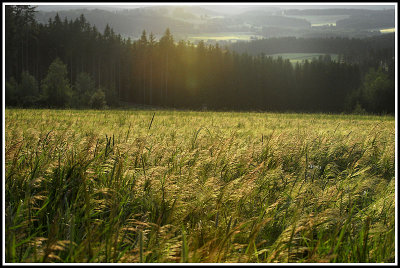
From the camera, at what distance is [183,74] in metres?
69.4

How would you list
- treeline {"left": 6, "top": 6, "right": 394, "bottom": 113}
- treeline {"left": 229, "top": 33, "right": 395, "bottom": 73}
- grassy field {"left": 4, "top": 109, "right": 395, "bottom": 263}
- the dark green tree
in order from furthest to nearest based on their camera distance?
treeline {"left": 229, "top": 33, "right": 395, "bottom": 73} < treeline {"left": 6, "top": 6, "right": 394, "bottom": 113} < the dark green tree < grassy field {"left": 4, "top": 109, "right": 395, "bottom": 263}

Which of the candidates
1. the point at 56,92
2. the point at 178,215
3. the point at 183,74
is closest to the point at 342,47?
the point at 183,74

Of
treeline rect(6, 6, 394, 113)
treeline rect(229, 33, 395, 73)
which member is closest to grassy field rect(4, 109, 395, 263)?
treeline rect(6, 6, 394, 113)

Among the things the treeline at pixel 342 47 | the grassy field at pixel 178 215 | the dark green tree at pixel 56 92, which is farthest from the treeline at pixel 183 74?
the grassy field at pixel 178 215

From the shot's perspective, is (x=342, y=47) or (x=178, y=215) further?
(x=342, y=47)

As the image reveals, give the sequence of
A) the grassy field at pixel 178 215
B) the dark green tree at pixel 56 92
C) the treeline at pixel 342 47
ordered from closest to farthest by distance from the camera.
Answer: the grassy field at pixel 178 215 < the dark green tree at pixel 56 92 < the treeline at pixel 342 47

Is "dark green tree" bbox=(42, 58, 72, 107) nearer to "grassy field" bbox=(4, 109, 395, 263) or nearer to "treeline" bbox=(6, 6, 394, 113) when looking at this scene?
"treeline" bbox=(6, 6, 394, 113)

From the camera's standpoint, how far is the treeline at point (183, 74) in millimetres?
56438

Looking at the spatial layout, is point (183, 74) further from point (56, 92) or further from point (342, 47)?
point (342, 47)

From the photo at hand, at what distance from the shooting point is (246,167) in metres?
3.88

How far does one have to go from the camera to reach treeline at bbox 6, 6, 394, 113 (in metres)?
56.4

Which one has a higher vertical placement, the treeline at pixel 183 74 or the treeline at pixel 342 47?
the treeline at pixel 342 47

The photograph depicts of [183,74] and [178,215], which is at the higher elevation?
[183,74]

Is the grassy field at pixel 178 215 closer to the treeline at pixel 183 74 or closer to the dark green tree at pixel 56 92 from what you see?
the dark green tree at pixel 56 92
